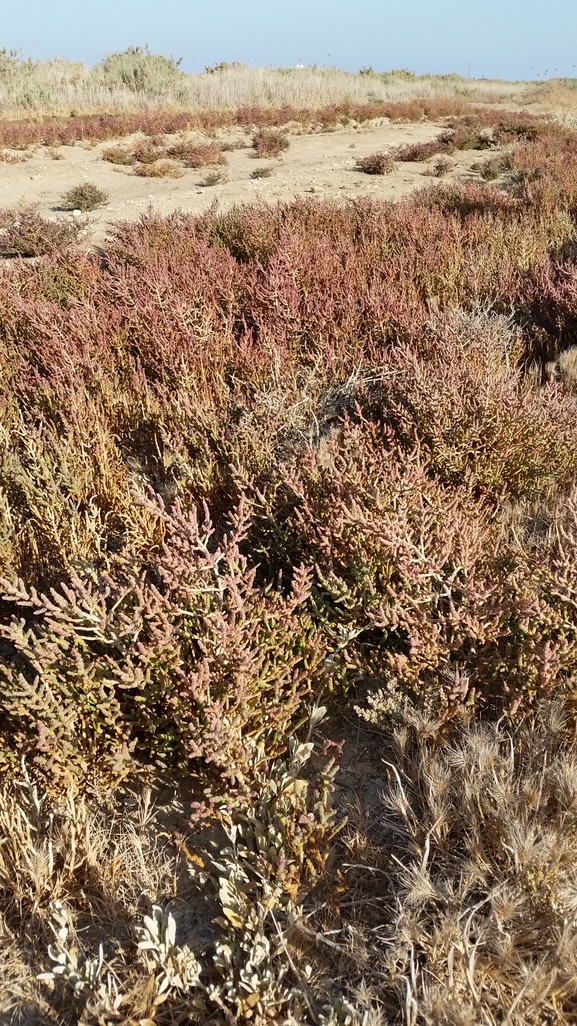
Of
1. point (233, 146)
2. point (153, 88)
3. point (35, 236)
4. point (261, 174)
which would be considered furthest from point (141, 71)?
point (35, 236)

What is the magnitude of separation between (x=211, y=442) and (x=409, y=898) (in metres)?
2.39

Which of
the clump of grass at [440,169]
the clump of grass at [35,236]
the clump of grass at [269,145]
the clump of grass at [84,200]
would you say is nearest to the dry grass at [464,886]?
the clump of grass at [35,236]

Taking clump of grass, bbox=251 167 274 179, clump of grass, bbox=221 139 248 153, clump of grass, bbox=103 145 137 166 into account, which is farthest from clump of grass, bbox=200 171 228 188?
clump of grass, bbox=221 139 248 153

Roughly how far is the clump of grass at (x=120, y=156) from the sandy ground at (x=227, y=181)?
16 cm

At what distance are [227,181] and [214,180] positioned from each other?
41 cm

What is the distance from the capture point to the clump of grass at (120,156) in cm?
1261

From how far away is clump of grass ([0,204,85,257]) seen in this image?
6.91 metres

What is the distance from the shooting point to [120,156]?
41.4ft

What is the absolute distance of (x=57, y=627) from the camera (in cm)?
175

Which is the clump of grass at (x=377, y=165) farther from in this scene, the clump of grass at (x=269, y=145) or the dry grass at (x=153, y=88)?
the dry grass at (x=153, y=88)

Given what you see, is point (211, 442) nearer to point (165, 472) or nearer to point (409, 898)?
point (165, 472)

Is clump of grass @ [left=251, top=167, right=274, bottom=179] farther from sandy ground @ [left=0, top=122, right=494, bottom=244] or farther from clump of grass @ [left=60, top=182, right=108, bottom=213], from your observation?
clump of grass @ [left=60, top=182, right=108, bottom=213]

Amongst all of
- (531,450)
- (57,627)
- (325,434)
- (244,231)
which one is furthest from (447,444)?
(244,231)

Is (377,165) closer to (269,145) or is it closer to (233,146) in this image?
(269,145)
